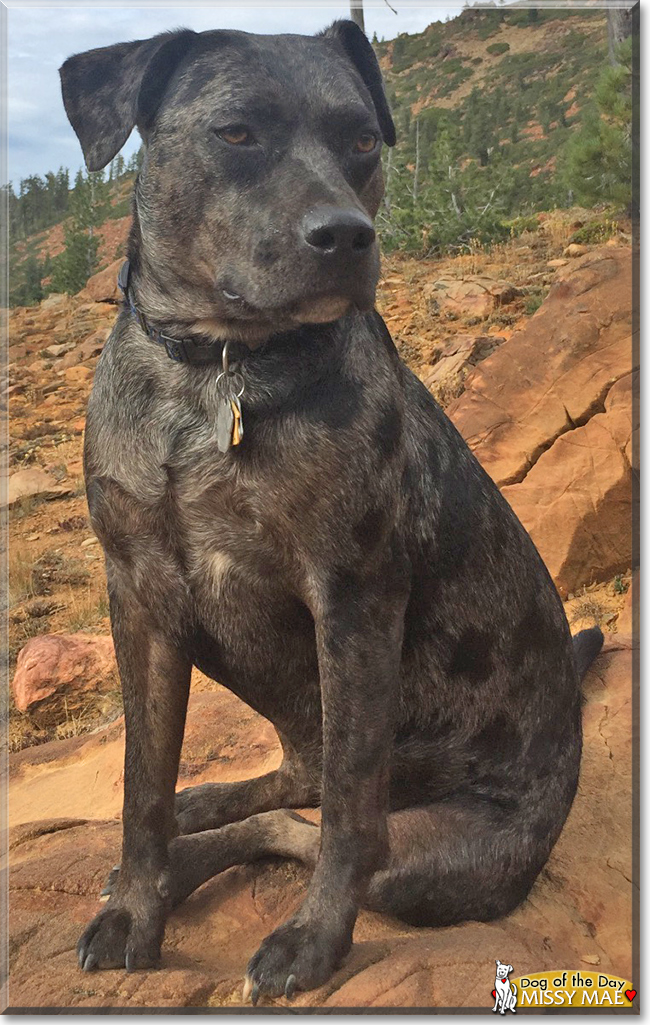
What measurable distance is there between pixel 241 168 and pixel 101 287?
61.0 ft

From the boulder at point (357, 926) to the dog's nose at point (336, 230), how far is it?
1896 millimetres

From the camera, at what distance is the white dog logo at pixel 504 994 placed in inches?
99.3

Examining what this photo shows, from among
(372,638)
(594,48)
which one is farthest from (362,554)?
(594,48)

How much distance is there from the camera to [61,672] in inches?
259

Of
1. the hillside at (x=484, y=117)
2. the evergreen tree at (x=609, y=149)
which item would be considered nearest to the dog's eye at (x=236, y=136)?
the evergreen tree at (x=609, y=149)

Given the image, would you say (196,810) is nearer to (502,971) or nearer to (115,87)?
(502,971)

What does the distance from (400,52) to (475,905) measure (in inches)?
1699

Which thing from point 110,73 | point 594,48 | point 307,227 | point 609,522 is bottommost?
point 609,522

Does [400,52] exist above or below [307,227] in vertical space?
above

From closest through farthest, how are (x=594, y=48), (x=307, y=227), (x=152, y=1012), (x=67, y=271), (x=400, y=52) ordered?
(x=307, y=227) → (x=152, y=1012) → (x=67, y=271) → (x=594, y=48) → (x=400, y=52)

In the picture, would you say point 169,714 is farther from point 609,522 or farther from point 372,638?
point 609,522

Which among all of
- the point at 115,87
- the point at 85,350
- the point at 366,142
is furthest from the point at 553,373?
the point at 85,350

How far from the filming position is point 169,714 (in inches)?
121

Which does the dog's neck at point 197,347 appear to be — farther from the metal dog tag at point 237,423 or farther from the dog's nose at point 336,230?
the dog's nose at point 336,230
